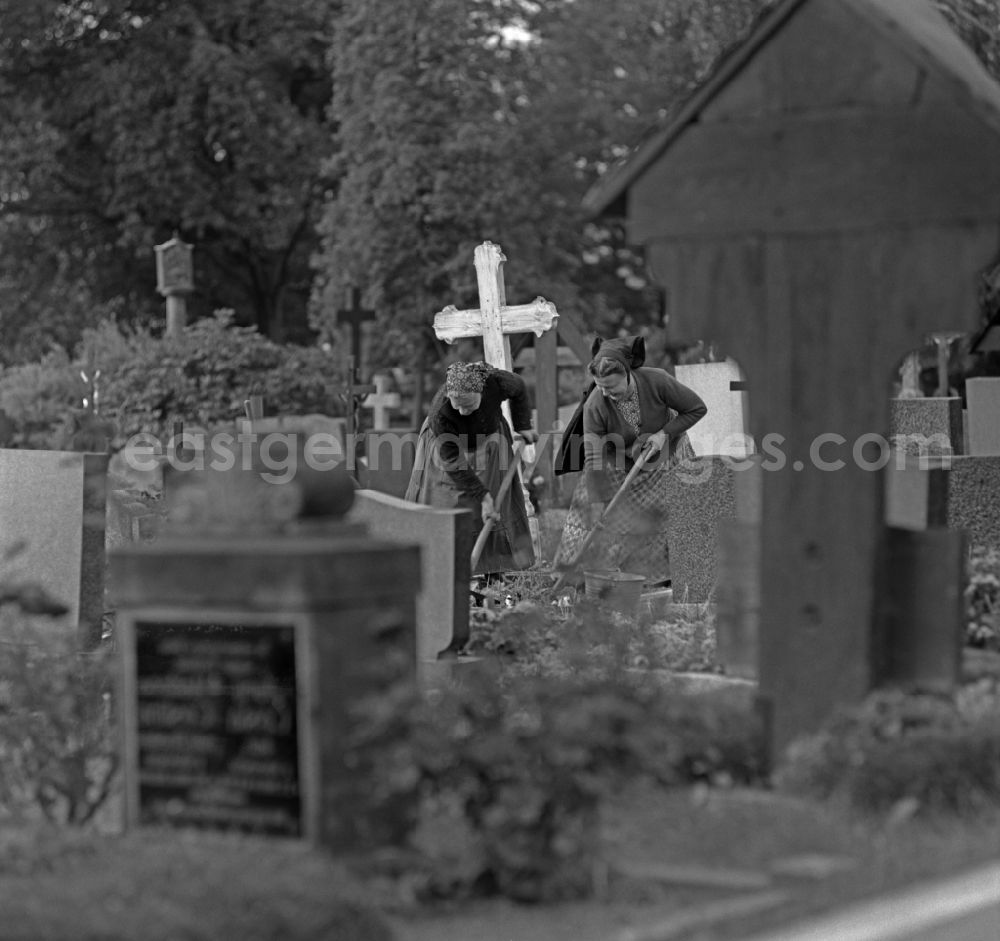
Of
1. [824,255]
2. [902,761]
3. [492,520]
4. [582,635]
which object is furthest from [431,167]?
[902,761]

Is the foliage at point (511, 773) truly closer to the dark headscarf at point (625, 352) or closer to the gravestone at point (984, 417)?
the dark headscarf at point (625, 352)

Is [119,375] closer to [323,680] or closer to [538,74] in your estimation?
[538,74]

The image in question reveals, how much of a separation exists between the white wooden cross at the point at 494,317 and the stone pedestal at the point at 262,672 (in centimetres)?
984

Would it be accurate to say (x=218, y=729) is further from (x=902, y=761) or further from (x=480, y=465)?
(x=480, y=465)

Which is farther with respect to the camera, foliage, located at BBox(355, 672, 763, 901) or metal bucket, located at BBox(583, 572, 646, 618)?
metal bucket, located at BBox(583, 572, 646, 618)

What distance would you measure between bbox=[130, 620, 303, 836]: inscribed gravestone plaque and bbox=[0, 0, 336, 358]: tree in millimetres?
31509

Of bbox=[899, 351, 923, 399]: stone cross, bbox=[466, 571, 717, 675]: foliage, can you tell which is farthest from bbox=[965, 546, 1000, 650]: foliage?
bbox=[899, 351, 923, 399]: stone cross

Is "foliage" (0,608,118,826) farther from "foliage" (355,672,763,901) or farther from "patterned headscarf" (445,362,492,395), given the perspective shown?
"patterned headscarf" (445,362,492,395)

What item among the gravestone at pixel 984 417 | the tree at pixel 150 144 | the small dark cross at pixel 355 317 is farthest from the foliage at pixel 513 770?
the tree at pixel 150 144

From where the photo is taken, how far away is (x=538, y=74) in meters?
36.4

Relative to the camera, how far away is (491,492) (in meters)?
13.8

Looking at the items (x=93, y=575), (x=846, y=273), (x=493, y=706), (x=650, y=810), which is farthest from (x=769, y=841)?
(x=93, y=575)

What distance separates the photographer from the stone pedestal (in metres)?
5.92

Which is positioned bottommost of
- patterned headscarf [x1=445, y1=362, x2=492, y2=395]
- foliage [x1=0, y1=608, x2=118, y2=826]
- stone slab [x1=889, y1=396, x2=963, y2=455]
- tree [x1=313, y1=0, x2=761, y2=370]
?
foliage [x1=0, y1=608, x2=118, y2=826]
